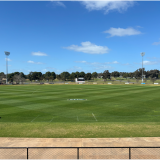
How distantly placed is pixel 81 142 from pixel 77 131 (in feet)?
7.07

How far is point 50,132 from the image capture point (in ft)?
35.9

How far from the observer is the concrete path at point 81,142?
336 inches

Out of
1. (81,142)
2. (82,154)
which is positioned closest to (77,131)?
(81,142)

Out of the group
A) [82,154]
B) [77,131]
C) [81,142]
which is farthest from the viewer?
[77,131]

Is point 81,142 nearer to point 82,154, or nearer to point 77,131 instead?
point 82,154

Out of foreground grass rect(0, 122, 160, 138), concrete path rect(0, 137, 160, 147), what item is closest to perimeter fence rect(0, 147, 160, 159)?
concrete path rect(0, 137, 160, 147)

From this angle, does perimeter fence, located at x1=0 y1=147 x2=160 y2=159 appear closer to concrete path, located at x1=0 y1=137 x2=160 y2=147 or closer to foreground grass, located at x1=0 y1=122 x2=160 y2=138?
concrete path, located at x1=0 y1=137 x2=160 y2=147

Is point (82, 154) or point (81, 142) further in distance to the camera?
point (81, 142)

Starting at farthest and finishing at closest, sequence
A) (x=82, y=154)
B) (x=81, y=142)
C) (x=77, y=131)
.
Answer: (x=77, y=131) → (x=81, y=142) → (x=82, y=154)

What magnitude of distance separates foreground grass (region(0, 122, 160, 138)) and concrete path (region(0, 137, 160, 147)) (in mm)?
953

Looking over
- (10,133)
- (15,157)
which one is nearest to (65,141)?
(15,157)

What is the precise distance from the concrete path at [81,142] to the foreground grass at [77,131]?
3.13ft

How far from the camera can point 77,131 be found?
1112 centimetres

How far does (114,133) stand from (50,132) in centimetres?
509
